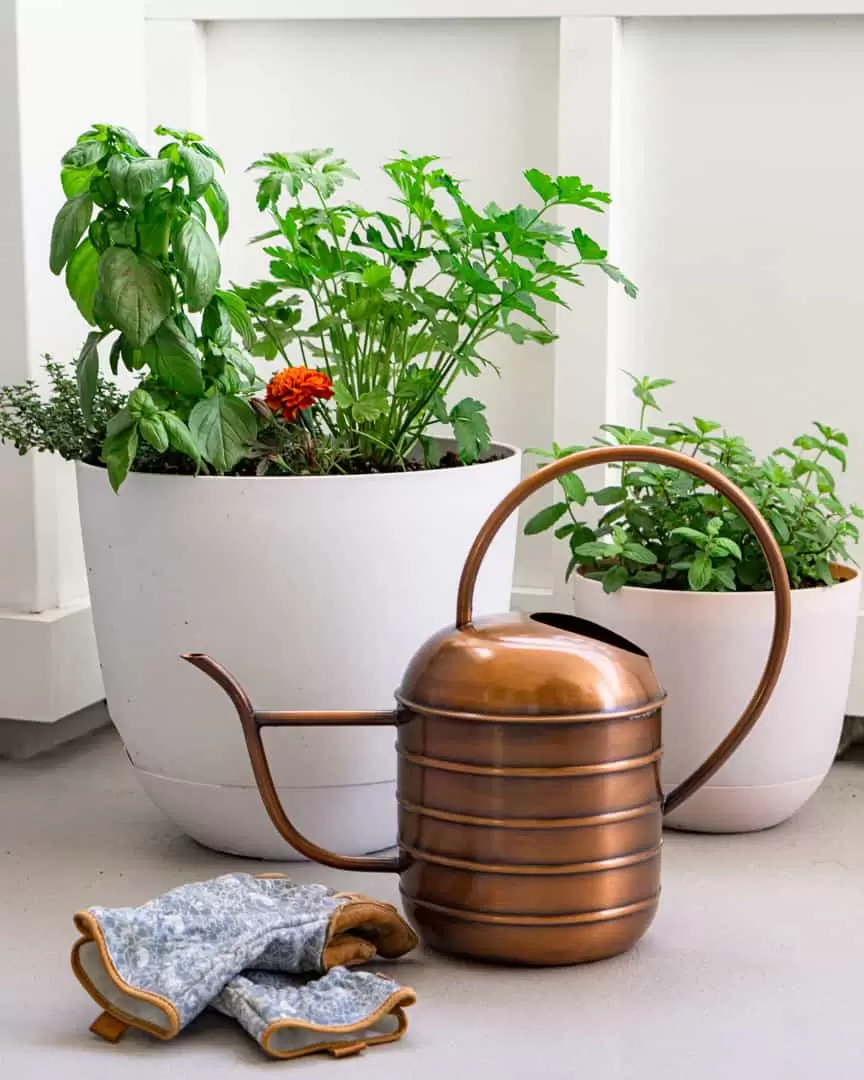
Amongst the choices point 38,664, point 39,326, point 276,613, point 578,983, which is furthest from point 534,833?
point 39,326

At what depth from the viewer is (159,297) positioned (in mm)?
A: 1451

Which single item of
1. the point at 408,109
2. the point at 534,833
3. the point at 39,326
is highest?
the point at 408,109

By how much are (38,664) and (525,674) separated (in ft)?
2.75

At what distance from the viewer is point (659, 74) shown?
6.39 ft

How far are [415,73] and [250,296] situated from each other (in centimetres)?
57

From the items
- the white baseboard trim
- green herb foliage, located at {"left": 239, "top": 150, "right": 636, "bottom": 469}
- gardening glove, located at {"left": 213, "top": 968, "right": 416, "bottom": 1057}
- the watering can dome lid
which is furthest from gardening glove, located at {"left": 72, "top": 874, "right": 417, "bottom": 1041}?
the white baseboard trim

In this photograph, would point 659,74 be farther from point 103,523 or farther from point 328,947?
point 328,947

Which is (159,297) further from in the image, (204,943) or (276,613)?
(204,943)

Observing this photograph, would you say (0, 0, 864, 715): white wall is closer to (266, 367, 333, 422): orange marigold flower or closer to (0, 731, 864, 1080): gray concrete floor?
(0, 731, 864, 1080): gray concrete floor

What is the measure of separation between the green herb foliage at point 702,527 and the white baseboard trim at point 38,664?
601mm

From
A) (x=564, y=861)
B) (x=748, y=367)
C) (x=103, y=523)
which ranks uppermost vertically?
(x=748, y=367)

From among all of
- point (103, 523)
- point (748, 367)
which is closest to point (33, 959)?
point (103, 523)

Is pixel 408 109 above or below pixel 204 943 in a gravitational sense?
above

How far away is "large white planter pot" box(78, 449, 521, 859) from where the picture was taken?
1.47 metres
